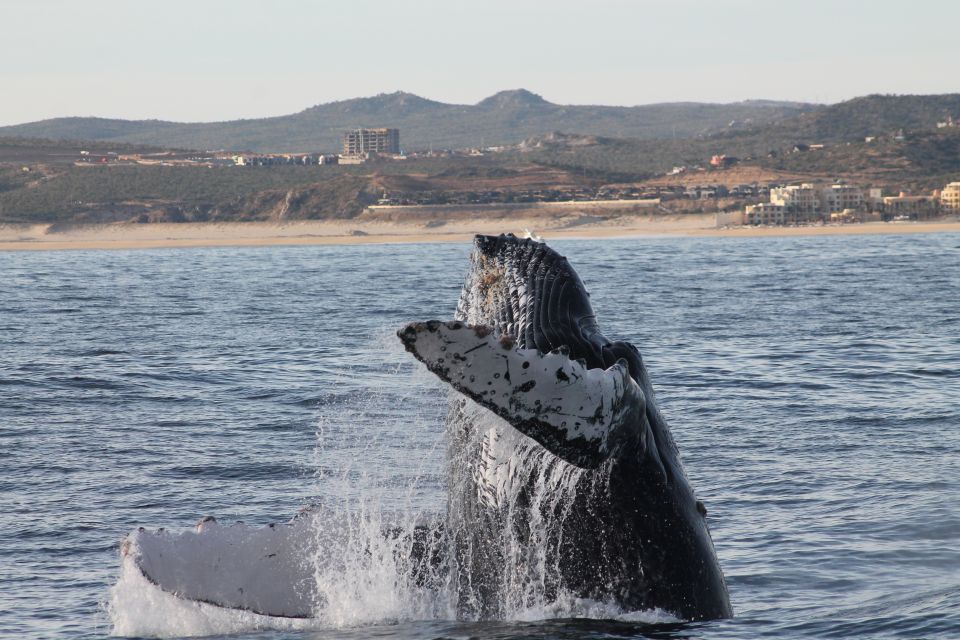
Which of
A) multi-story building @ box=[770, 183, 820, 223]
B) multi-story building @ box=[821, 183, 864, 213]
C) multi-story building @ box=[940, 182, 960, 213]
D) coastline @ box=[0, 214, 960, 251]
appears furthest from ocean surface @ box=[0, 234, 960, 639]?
multi-story building @ box=[821, 183, 864, 213]

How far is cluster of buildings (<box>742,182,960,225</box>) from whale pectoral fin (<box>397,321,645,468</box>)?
390 feet

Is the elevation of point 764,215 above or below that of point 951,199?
below

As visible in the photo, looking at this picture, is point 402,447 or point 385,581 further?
point 402,447

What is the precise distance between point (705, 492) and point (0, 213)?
129m

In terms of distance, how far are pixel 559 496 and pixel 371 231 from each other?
391 feet

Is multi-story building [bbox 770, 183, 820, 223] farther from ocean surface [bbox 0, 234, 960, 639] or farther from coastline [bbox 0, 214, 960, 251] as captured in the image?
ocean surface [bbox 0, 234, 960, 639]

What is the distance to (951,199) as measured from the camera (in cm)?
12500

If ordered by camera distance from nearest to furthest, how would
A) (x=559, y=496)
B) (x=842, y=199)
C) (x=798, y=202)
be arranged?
(x=559, y=496) → (x=798, y=202) → (x=842, y=199)

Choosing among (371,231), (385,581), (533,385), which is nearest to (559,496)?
(533,385)

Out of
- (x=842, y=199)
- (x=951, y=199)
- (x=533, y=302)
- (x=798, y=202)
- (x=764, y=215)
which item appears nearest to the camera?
(x=533, y=302)

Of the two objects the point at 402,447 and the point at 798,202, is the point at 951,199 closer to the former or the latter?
the point at 798,202

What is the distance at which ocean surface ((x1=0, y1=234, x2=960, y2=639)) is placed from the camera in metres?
7.45

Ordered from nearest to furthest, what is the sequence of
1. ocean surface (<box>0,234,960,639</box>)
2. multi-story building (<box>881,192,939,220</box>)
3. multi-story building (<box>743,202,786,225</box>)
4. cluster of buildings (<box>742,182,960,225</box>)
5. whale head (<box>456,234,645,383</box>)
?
whale head (<box>456,234,645,383</box>), ocean surface (<box>0,234,960,639</box>), multi-story building (<box>743,202,786,225</box>), cluster of buildings (<box>742,182,960,225</box>), multi-story building (<box>881,192,939,220</box>)

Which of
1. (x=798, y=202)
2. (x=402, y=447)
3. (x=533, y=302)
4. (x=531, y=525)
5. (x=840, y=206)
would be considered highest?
(x=533, y=302)
